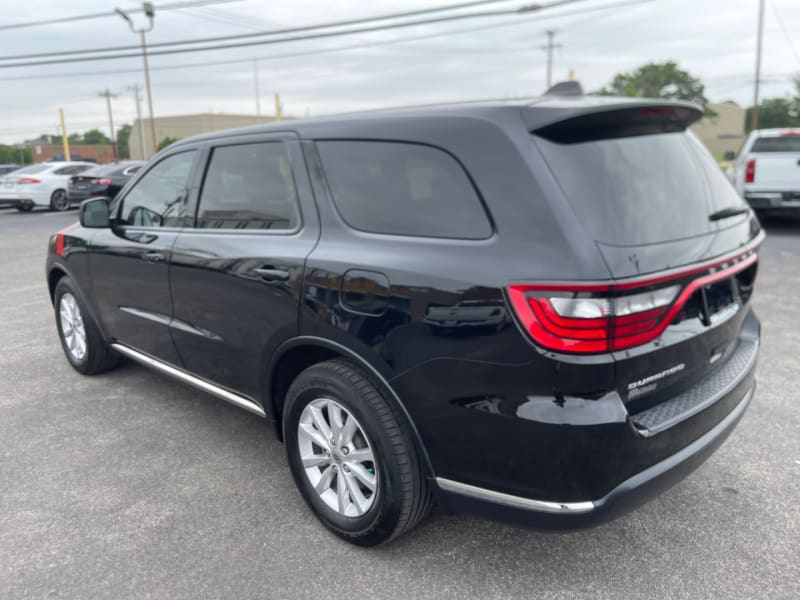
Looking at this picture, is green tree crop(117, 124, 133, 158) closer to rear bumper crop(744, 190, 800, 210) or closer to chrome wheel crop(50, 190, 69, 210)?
chrome wheel crop(50, 190, 69, 210)

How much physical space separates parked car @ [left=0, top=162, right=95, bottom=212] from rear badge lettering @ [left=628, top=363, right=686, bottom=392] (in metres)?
20.7

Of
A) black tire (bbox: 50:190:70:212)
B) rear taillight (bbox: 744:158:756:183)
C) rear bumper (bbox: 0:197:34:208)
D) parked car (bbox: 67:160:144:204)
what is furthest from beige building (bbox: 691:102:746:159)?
rear bumper (bbox: 0:197:34:208)

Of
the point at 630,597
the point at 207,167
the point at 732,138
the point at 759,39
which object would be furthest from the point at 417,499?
the point at 732,138

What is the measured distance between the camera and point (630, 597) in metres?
2.35

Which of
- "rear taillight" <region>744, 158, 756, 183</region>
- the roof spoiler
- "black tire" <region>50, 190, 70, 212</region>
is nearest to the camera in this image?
the roof spoiler

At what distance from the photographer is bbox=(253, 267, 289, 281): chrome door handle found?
9.16ft

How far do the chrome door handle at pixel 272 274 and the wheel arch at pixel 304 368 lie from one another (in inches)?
10.8

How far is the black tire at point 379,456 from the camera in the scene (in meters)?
2.40

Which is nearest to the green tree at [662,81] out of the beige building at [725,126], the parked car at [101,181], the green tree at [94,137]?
the beige building at [725,126]

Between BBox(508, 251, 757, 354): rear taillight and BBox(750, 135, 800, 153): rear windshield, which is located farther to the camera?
BBox(750, 135, 800, 153): rear windshield

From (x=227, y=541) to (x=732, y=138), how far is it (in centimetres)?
8707

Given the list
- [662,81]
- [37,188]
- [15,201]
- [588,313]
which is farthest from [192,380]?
[662,81]

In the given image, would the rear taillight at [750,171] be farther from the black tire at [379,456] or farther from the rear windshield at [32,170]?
the rear windshield at [32,170]

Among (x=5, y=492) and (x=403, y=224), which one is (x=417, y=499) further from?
(x=5, y=492)
